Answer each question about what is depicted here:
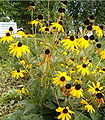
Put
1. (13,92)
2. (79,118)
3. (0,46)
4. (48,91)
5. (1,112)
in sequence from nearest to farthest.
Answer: (79,118) < (48,91) < (1,112) < (13,92) < (0,46)

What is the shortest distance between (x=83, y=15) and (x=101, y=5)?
0.76 meters

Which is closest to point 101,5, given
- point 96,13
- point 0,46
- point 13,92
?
point 96,13

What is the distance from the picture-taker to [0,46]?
3207 millimetres

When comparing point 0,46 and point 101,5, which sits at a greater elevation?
point 101,5

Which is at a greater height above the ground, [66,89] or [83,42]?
[83,42]

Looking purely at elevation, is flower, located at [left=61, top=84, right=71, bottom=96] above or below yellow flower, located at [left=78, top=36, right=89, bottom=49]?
below

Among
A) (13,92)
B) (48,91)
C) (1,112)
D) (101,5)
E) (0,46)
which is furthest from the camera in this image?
(101,5)

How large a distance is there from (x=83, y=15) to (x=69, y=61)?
7.00 metres

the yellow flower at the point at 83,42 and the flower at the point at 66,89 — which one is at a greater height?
the yellow flower at the point at 83,42

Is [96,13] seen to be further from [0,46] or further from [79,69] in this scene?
[79,69]

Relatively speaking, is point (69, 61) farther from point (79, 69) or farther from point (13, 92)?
point (13, 92)

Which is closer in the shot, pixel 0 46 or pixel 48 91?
pixel 48 91

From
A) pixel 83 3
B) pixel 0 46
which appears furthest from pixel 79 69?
pixel 83 3

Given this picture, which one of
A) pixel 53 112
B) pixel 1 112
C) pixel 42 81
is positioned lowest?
pixel 1 112
